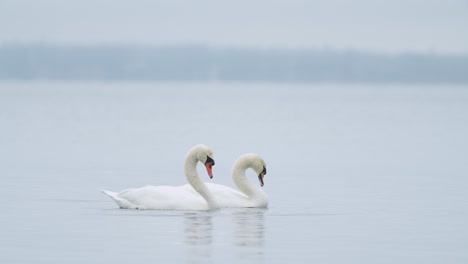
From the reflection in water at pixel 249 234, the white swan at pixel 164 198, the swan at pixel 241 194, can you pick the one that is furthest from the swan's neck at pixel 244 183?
the white swan at pixel 164 198

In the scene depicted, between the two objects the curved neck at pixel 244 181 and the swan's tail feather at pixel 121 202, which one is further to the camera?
the curved neck at pixel 244 181

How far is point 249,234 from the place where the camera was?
1655 centimetres

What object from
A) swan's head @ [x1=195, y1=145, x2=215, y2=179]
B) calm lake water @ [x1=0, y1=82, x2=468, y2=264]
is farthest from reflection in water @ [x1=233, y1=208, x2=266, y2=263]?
swan's head @ [x1=195, y1=145, x2=215, y2=179]

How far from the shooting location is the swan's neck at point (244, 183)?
19500 millimetres

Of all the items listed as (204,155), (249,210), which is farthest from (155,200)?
(249,210)

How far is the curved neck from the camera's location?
1953 centimetres

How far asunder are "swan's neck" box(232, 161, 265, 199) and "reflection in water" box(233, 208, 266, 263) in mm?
297

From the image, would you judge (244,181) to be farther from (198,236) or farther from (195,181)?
(198,236)

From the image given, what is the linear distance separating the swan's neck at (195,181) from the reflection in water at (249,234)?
1.16 feet

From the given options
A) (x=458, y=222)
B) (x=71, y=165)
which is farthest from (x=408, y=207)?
(x=71, y=165)

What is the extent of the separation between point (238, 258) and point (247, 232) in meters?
2.10

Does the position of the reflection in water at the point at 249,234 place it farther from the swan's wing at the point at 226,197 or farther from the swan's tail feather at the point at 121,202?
the swan's tail feather at the point at 121,202

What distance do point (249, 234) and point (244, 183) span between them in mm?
Answer: 3129

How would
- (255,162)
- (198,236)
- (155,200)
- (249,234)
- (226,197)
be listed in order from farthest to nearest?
(255,162) < (226,197) < (155,200) < (249,234) < (198,236)
